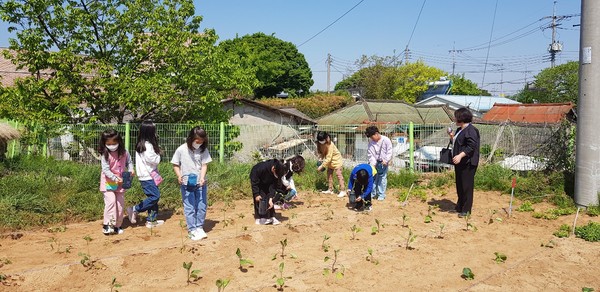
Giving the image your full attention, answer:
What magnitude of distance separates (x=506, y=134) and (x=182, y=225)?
7.55m

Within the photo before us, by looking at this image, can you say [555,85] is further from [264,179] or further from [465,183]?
[264,179]

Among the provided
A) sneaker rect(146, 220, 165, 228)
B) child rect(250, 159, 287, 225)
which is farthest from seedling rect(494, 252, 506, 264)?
sneaker rect(146, 220, 165, 228)

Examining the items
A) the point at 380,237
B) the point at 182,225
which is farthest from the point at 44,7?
the point at 380,237

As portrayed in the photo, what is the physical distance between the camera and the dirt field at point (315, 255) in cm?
446

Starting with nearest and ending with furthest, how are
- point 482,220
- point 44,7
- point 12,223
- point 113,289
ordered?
point 113,289 → point 12,223 → point 482,220 → point 44,7

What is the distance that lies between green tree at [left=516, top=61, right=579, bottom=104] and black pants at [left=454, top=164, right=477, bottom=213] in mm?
32158

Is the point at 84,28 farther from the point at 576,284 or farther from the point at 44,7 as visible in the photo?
the point at 576,284

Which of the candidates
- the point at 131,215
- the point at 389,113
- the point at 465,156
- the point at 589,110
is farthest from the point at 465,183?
the point at 389,113

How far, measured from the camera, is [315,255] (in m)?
5.32

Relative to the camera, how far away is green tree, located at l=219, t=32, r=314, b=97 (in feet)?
135

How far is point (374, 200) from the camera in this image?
8.64m

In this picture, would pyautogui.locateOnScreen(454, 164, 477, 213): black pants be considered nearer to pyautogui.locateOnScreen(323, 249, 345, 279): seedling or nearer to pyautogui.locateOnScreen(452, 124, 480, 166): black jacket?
pyautogui.locateOnScreen(452, 124, 480, 166): black jacket

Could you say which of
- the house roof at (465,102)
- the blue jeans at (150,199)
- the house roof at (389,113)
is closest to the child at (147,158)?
the blue jeans at (150,199)

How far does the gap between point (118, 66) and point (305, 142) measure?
5369 mm
